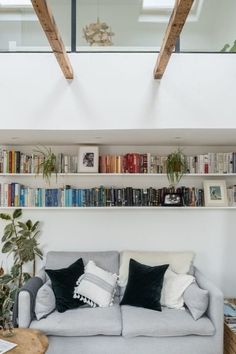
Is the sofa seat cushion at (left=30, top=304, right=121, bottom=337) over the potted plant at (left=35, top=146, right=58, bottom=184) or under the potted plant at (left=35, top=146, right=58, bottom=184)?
under

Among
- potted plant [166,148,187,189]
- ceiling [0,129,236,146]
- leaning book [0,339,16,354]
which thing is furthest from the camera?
potted plant [166,148,187,189]

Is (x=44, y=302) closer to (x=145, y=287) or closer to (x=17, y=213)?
(x=145, y=287)

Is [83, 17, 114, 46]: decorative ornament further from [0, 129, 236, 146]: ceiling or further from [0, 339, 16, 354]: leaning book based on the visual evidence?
[0, 339, 16, 354]: leaning book

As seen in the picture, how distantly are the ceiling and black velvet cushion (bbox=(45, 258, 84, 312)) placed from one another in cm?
141

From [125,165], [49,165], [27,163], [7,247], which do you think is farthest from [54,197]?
[125,165]

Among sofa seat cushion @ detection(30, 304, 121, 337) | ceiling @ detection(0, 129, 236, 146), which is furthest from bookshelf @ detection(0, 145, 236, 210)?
sofa seat cushion @ detection(30, 304, 121, 337)

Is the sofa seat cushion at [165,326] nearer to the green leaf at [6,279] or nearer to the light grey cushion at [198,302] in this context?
the light grey cushion at [198,302]

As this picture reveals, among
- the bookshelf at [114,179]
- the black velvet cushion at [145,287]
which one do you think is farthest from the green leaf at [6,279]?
the black velvet cushion at [145,287]

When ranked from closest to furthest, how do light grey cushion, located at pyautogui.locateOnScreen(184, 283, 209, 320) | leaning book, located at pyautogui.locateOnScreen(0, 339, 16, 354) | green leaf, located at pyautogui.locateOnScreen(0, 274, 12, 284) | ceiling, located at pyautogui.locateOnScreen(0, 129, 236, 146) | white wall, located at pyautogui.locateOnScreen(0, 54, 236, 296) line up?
1. leaning book, located at pyautogui.locateOnScreen(0, 339, 16, 354)
2. light grey cushion, located at pyautogui.locateOnScreen(184, 283, 209, 320)
3. white wall, located at pyautogui.locateOnScreen(0, 54, 236, 296)
4. ceiling, located at pyautogui.locateOnScreen(0, 129, 236, 146)
5. green leaf, located at pyautogui.locateOnScreen(0, 274, 12, 284)

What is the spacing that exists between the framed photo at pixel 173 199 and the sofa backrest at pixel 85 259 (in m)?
0.85

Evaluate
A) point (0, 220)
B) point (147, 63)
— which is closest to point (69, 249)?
point (0, 220)

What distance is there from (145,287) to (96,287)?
1.63ft

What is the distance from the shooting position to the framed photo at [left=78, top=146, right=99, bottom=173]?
13.3ft

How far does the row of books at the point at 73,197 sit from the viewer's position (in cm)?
409
